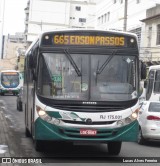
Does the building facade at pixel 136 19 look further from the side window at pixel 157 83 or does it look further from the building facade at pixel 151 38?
Result: the side window at pixel 157 83

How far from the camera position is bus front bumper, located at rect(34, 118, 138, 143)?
11.6m

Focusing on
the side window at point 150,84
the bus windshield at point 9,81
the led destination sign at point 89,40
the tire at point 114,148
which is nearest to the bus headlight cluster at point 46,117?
the led destination sign at point 89,40

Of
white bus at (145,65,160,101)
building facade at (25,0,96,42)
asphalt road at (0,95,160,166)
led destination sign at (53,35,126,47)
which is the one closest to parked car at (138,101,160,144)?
asphalt road at (0,95,160,166)

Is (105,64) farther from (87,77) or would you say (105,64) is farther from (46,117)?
(46,117)

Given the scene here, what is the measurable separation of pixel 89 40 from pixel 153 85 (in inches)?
758

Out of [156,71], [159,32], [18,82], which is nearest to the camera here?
[156,71]

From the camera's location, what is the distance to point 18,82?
59.8 metres

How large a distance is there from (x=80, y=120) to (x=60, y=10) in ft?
346

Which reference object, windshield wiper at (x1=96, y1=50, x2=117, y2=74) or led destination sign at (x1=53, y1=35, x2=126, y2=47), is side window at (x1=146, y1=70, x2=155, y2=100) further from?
windshield wiper at (x1=96, y1=50, x2=117, y2=74)

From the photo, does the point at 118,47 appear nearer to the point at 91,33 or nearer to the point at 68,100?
the point at 91,33

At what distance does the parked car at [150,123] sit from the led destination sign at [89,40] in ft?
14.8

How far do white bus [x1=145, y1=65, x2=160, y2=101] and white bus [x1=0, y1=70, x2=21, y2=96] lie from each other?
29942 millimetres

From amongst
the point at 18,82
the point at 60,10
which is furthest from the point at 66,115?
the point at 60,10

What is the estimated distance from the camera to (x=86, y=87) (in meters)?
11.9
